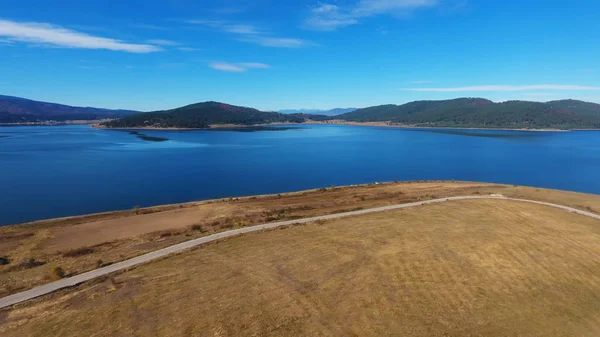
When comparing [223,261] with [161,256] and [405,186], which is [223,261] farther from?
[405,186]

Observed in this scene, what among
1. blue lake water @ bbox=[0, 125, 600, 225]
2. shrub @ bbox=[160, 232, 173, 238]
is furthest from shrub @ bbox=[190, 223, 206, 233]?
blue lake water @ bbox=[0, 125, 600, 225]

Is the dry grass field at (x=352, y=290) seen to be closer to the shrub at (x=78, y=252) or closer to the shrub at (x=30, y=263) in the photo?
the shrub at (x=30, y=263)

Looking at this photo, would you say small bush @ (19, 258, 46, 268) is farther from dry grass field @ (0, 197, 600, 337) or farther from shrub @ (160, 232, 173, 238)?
shrub @ (160, 232, 173, 238)

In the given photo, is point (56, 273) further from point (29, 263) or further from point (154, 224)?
point (154, 224)

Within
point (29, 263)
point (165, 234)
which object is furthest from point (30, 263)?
point (165, 234)

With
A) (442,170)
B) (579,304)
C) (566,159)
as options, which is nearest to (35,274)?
(579,304)

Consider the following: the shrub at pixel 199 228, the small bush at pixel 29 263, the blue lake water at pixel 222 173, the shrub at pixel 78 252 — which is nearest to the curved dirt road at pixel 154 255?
the shrub at pixel 199 228
